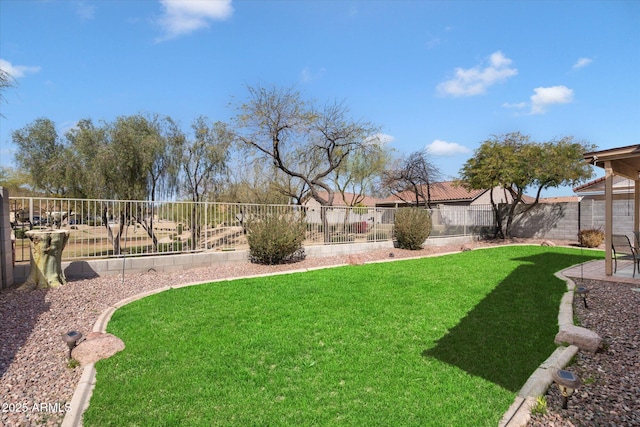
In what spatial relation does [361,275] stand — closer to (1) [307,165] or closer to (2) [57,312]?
(2) [57,312]

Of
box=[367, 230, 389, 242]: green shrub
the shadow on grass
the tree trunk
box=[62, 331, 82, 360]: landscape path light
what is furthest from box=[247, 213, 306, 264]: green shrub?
box=[62, 331, 82, 360]: landscape path light

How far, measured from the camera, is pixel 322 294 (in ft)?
20.5

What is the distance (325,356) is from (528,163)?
16.4 m

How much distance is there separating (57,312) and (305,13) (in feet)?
33.0

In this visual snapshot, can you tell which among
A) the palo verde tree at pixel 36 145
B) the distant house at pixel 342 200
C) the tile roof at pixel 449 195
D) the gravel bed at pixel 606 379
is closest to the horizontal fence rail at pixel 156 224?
the distant house at pixel 342 200

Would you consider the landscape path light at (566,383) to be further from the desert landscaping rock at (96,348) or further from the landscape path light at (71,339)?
the landscape path light at (71,339)

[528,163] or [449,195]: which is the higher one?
[528,163]

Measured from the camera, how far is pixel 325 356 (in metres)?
3.55

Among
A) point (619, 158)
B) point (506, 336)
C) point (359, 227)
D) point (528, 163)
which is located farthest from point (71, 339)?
point (528, 163)

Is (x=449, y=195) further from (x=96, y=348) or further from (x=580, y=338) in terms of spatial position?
(x=96, y=348)

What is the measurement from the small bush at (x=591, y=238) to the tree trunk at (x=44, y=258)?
19472 millimetres

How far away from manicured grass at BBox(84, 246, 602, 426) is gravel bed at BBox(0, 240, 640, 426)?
0.38 metres

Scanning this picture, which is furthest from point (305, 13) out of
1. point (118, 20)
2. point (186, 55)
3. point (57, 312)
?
point (57, 312)

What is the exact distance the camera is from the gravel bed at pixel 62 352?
Result: 2.65 m
